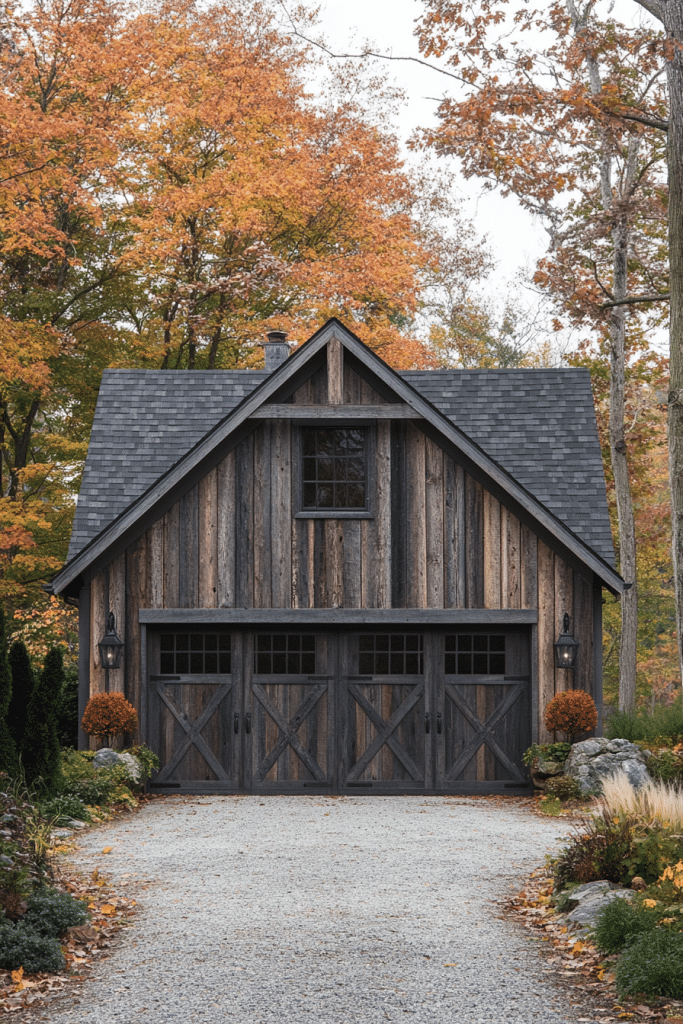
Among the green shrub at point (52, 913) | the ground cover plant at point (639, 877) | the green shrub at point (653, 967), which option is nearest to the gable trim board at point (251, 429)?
the ground cover plant at point (639, 877)

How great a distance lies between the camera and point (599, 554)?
13797 mm

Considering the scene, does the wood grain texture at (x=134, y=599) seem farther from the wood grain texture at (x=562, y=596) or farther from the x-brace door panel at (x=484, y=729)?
the wood grain texture at (x=562, y=596)

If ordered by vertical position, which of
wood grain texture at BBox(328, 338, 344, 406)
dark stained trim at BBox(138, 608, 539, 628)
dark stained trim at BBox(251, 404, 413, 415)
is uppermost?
wood grain texture at BBox(328, 338, 344, 406)

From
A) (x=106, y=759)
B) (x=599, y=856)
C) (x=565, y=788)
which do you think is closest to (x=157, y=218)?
(x=106, y=759)

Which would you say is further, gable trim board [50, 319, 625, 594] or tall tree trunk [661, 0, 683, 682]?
gable trim board [50, 319, 625, 594]

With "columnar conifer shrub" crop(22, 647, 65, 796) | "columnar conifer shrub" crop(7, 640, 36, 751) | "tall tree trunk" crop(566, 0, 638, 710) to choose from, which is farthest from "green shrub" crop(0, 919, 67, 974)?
"tall tree trunk" crop(566, 0, 638, 710)

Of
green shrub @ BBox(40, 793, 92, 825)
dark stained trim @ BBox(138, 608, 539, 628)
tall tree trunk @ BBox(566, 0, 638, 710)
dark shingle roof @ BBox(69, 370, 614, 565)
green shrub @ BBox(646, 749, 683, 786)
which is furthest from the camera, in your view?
tall tree trunk @ BBox(566, 0, 638, 710)

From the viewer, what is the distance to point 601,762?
12875 millimetres

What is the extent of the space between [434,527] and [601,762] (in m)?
3.71

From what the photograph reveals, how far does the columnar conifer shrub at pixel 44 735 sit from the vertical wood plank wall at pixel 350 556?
8.19 ft

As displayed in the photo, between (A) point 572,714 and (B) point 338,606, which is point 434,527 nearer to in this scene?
(B) point 338,606

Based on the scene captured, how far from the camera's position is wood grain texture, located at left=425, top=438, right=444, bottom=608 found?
557 inches

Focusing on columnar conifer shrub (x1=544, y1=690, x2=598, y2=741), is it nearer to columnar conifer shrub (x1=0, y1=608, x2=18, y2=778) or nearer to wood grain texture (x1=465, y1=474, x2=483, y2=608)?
wood grain texture (x1=465, y1=474, x2=483, y2=608)

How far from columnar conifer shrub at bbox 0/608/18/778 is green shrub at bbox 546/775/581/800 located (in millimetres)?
6524
